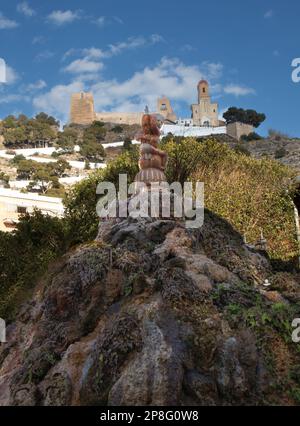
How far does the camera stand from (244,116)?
95375mm

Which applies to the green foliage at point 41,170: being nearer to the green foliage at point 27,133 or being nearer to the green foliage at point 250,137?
the green foliage at point 27,133

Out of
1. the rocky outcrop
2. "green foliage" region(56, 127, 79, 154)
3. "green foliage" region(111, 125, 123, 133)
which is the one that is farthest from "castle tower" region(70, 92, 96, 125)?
the rocky outcrop

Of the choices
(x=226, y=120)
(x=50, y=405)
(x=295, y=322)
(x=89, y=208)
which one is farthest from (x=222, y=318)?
(x=226, y=120)

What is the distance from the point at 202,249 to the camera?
34.3 feet

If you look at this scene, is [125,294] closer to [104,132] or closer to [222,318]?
[222,318]

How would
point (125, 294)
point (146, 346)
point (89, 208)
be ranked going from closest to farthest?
point (146, 346) < point (125, 294) < point (89, 208)

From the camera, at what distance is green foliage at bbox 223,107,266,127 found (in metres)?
95.4

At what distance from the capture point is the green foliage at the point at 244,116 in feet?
313

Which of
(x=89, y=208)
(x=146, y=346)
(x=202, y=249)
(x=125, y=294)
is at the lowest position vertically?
(x=146, y=346)

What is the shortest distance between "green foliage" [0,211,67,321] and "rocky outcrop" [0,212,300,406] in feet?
18.7

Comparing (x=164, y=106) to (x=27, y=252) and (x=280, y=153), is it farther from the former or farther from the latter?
(x=27, y=252)

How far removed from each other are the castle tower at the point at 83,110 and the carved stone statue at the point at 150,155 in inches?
4345

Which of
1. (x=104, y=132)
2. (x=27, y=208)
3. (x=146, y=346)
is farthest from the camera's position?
(x=104, y=132)

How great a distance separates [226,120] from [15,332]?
3671 inches
